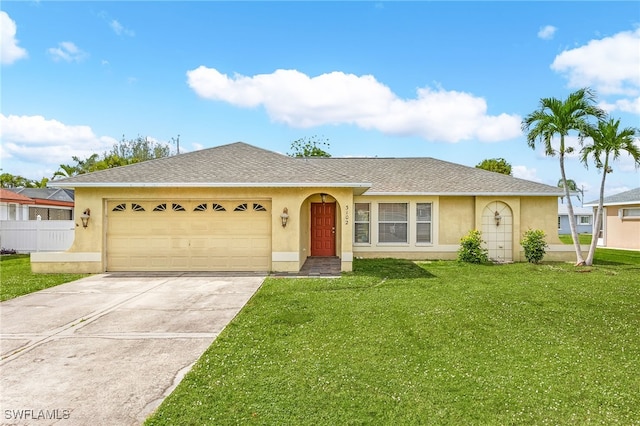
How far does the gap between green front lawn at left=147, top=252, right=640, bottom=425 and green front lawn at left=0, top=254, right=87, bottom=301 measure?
5.98 metres

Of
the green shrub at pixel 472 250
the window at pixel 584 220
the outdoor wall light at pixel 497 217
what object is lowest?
the green shrub at pixel 472 250

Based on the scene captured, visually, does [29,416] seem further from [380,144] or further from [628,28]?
[380,144]

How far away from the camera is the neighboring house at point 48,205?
874 inches

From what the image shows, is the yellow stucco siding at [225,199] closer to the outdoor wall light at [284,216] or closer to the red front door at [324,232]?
the outdoor wall light at [284,216]

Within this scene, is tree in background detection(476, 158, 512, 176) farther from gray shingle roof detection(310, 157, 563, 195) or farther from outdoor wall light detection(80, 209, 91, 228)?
outdoor wall light detection(80, 209, 91, 228)

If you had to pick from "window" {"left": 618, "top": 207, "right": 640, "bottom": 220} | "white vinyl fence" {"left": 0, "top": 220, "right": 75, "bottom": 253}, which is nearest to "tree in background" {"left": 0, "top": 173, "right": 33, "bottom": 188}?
"white vinyl fence" {"left": 0, "top": 220, "right": 75, "bottom": 253}

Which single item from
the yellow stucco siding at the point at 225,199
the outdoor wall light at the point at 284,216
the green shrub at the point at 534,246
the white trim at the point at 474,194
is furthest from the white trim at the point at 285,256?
the green shrub at the point at 534,246

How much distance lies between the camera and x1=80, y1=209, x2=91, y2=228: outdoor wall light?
1135 cm

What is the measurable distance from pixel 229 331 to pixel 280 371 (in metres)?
1.78

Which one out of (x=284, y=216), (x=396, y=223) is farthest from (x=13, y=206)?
(x=396, y=223)

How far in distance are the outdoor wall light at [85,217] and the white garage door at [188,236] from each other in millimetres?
566

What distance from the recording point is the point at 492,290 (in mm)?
8891

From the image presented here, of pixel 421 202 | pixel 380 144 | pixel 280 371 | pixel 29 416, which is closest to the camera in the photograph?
pixel 29 416

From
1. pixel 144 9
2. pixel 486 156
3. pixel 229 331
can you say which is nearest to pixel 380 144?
pixel 486 156
